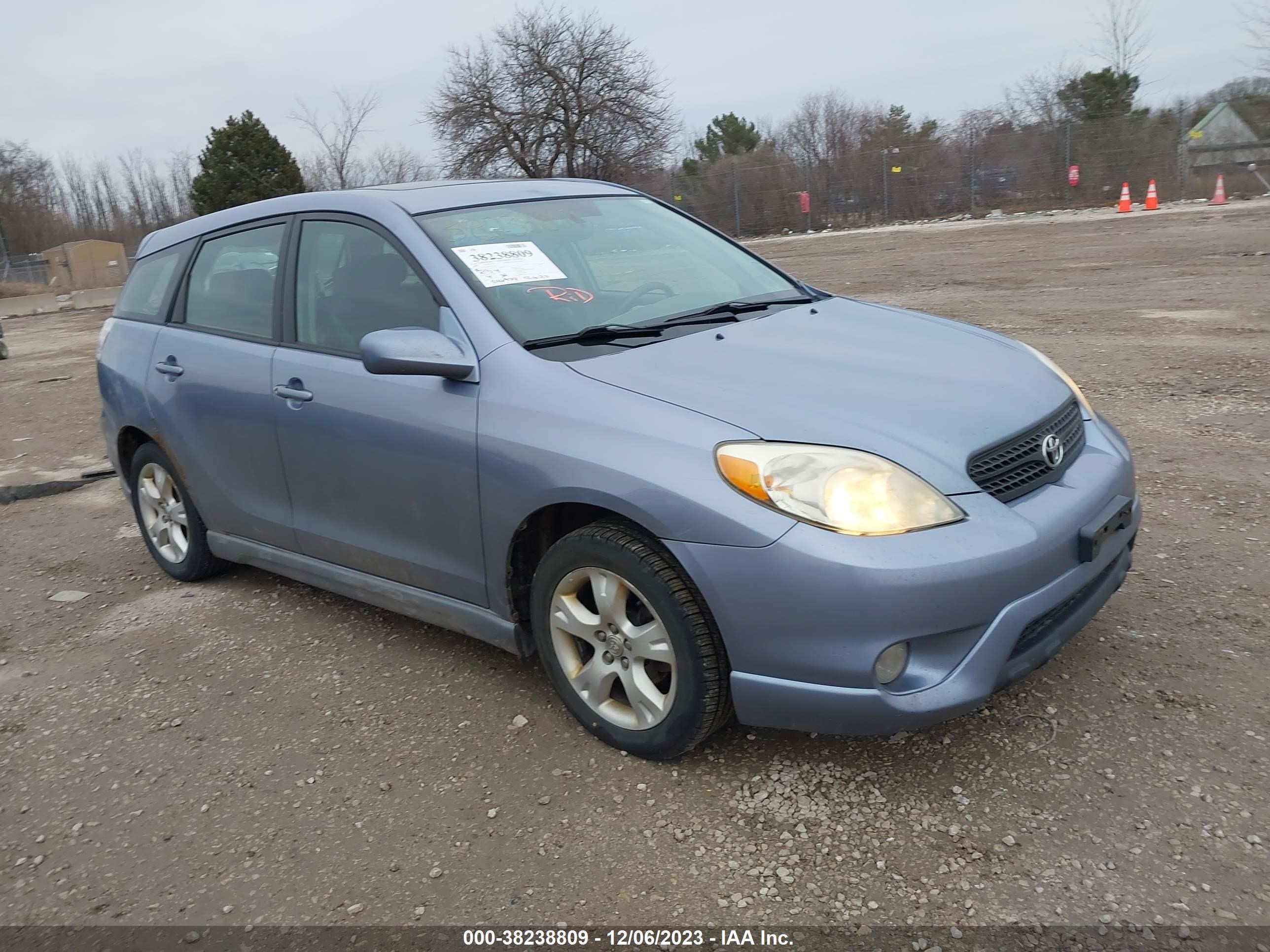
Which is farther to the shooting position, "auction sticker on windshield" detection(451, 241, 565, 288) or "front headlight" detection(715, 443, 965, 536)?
"auction sticker on windshield" detection(451, 241, 565, 288)

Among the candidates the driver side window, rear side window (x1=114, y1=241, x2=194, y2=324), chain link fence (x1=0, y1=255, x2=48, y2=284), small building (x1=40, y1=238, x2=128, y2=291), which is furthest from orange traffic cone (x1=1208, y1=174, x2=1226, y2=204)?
chain link fence (x1=0, y1=255, x2=48, y2=284)

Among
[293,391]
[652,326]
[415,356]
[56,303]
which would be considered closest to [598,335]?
[652,326]

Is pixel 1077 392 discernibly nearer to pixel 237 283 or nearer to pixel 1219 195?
pixel 237 283

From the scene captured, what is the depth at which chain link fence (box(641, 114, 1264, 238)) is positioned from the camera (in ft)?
98.3

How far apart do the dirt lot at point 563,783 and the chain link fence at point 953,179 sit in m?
24.9

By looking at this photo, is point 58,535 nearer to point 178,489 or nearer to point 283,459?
point 178,489

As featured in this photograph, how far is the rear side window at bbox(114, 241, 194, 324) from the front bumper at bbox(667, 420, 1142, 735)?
3.15 meters

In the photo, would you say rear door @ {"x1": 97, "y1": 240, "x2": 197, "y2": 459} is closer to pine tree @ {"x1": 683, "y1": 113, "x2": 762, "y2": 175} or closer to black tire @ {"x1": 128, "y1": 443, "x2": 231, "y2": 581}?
black tire @ {"x1": 128, "y1": 443, "x2": 231, "y2": 581}

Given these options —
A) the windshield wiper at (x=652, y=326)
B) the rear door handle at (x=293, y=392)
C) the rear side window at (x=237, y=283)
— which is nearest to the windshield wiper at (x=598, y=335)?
the windshield wiper at (x=652, y=326)

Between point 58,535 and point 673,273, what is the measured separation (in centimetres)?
422

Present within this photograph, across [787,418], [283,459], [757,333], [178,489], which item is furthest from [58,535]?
[787,418]

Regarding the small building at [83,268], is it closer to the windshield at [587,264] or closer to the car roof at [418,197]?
the car roof at [418,197]

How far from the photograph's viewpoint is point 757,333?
3369 millimetres

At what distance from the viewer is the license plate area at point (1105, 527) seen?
2.75 meters
